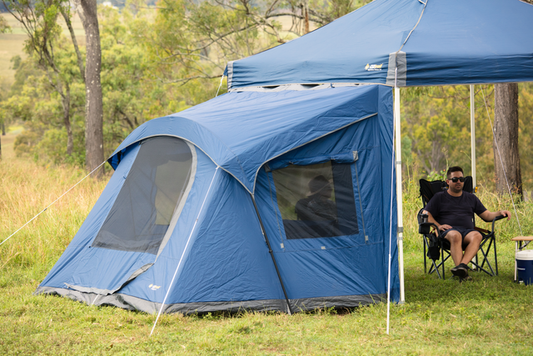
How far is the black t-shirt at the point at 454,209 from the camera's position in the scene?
5.94m

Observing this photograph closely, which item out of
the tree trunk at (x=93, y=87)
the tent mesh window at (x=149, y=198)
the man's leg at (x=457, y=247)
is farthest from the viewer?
the tree trunk at (x=93, y=87)

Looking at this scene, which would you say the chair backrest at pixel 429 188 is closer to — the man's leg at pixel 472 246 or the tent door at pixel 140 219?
the man's leg at pixel 472 246

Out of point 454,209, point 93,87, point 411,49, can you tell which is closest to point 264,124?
point 411,49

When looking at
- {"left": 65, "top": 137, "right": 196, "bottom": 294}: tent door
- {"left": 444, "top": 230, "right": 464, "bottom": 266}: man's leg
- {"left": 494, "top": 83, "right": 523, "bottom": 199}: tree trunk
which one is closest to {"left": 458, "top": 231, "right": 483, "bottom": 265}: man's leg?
{"left": 444, "top": 230, "right": 464, "bottom": 266}: man's leg

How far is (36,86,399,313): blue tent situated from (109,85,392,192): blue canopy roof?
10mm

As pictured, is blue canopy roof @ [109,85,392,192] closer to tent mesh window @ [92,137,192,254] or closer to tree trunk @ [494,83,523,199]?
tent mesh window @ [92,137,192,254]

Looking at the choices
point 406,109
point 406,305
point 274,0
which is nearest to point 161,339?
point 406,305

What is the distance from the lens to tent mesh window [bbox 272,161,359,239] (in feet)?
15.9

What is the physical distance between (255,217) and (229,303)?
2.52 ft

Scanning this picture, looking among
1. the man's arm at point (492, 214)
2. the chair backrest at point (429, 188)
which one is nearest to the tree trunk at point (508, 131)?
the chair backrest at point (429, 188)

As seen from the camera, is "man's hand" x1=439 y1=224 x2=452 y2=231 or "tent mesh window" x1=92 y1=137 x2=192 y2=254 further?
"man's hand" x1=439 y1=224 x2=452 y2=231

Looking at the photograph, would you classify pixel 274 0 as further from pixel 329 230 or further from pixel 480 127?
pixel 480 127

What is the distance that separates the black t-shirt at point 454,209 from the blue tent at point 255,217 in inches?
48.3

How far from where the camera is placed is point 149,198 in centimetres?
514
